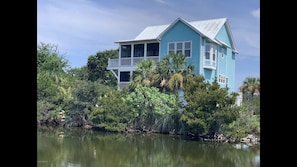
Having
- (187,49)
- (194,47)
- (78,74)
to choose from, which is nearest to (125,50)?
(78,74)

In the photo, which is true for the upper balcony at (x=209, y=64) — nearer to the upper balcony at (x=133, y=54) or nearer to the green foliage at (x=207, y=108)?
the green foliage at (x=207, y=108)

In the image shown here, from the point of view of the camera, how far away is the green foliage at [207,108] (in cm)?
572

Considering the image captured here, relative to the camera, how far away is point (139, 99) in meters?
6.46

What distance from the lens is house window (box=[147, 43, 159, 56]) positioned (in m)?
6.79

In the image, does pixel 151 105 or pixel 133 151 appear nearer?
pixel 133 151

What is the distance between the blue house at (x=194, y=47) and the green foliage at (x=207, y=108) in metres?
0.27

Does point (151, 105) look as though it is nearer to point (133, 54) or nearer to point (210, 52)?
point (133, 54)

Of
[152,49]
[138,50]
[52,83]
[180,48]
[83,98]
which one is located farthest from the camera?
[138,50]

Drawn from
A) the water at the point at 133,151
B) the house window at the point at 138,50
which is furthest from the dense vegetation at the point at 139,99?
the house window at the point at 138,50

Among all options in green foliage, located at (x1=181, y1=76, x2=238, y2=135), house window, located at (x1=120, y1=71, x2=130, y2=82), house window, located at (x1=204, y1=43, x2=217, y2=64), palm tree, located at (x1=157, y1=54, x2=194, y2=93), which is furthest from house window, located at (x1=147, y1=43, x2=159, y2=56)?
green foliage, located at (x1=181, y1=76, x2=238, y2=135)

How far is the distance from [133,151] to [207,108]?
1.44 metres

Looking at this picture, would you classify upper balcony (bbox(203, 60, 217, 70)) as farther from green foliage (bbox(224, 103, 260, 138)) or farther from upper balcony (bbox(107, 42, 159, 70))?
green foliage (bbox(224, 103, 260, 138))
